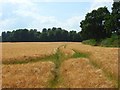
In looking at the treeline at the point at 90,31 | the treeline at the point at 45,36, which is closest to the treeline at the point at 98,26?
the treeline at the point at 90,31

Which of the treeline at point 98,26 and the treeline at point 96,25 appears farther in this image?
the treeline at point 96,25

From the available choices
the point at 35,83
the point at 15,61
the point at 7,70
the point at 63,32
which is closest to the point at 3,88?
the point at 35,83

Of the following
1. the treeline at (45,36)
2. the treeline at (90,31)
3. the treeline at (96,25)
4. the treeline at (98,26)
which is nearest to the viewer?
the treeline at (90,31)

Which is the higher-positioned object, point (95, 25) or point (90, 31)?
point (95, 25)

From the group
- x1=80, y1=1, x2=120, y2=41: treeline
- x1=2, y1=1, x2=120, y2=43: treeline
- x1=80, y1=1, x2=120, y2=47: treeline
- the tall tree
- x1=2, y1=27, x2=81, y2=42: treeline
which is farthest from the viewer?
x1=2, y1=27, x2=81, y2=42: treeline

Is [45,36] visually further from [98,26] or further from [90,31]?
[98,26]

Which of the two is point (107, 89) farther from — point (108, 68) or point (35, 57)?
point (35, 57)

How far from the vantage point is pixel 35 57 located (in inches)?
1528

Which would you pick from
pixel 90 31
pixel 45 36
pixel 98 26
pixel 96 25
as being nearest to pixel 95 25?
pixel 96 25

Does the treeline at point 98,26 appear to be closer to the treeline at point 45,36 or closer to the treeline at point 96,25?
the treeline at point 96,25

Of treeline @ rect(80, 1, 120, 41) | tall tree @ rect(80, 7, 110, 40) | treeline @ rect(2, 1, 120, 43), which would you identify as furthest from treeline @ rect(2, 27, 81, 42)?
tall tree @ rect(80, 7, 110, 40)

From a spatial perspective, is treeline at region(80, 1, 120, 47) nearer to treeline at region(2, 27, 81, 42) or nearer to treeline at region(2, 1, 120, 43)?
treeline at region(2, 1, 120, 43)

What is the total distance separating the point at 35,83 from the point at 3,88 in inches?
91.0

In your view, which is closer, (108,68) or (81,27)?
(108,68)
